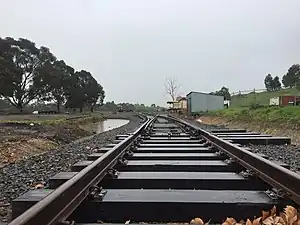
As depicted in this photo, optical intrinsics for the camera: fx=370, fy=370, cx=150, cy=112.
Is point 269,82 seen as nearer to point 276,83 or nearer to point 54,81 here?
point 276,83

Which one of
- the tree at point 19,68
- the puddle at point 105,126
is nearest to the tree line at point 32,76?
the tree at point 19,68

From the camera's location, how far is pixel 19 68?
55969 mm

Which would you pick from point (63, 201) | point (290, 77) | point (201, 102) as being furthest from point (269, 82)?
point (63, 201)

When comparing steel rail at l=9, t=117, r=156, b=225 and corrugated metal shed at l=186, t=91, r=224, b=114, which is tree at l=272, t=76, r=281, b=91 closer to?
corrugated metal shed at l=186, t=91, r=224, b=114

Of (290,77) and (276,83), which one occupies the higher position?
(290,77)

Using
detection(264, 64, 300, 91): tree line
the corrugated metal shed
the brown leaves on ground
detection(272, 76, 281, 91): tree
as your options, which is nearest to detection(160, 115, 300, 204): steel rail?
the brown leaves on ground

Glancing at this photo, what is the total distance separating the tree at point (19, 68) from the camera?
5175cm

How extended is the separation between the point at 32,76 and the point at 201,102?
28230 mm

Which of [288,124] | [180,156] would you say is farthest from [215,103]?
[180,156]

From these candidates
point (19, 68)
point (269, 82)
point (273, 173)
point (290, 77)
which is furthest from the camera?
point (269, 82)

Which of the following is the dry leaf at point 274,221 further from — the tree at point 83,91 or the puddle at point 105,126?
the tree at point 83,91

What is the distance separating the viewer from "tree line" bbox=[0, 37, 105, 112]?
5274cm

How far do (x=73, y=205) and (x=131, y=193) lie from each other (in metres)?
0.54

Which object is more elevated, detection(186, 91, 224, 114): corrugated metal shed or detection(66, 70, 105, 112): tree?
detection(66, 70, 105, 112): tree
